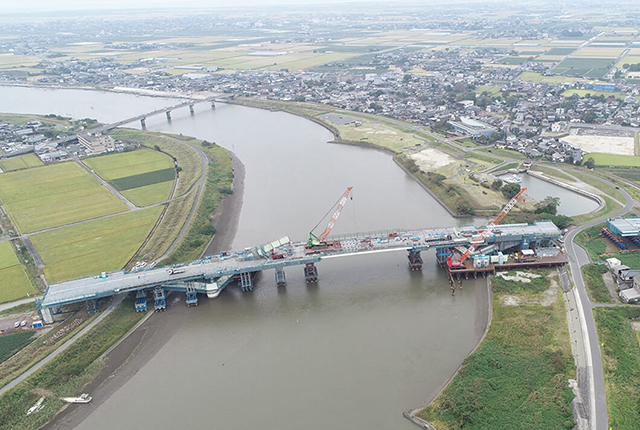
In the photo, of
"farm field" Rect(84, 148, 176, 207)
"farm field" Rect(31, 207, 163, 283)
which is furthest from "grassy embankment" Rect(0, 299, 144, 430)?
"farm field" Rect(84, 148, 176, 207)

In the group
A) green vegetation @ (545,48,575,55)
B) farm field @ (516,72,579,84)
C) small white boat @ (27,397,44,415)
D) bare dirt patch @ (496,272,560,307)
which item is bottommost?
bare dirt patch @ (496,272,560,307)

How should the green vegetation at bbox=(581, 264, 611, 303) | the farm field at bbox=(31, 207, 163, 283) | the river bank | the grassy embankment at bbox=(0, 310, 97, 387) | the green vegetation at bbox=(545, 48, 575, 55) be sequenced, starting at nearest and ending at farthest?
the river bank → the grassy embankment at bbox=(0, 310, 97, 387) → the green vegetation at bbox=(581, 264, 611, 303) → the farm field at bbox=(31, 207, 163, 283) → the green vegetation at bbox=(545, 48, 575, 55)

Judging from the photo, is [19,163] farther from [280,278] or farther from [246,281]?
[280,278]

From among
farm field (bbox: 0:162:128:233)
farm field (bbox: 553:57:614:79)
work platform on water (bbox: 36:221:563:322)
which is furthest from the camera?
farm field (bbox: 553:57:614:79)

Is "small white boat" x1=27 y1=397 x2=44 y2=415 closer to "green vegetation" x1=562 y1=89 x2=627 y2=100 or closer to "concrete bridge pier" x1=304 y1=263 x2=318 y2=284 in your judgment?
"concrete bridge pier" x1=304 y1=263 x2=318 y2=284

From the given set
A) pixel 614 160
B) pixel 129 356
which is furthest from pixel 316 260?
pixel 614 160

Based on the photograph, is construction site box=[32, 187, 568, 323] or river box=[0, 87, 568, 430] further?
construction site box=[32, 187, 568, 323]
